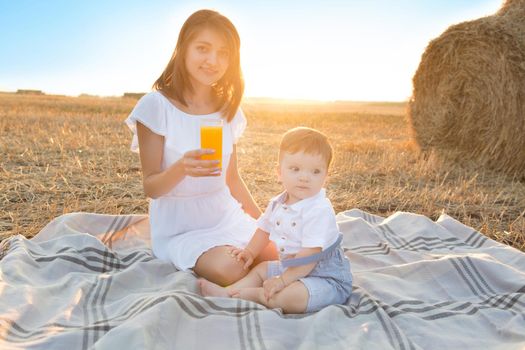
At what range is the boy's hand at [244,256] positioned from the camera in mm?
2312

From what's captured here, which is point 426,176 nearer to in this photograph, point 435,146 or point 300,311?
point 435,146

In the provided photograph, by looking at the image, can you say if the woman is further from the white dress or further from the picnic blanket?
the picnic blanket

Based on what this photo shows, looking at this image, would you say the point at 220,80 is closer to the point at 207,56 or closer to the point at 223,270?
the point at 207,56

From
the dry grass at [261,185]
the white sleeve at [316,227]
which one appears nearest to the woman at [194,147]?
the white sleeve at [316,227]

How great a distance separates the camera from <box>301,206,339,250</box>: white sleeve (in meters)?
2.01

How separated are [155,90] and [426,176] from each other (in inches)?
133

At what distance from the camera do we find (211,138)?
2.16m

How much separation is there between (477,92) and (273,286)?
4694 millimetres

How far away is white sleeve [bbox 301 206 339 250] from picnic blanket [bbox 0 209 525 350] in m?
0.27

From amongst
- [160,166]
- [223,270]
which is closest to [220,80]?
[160,166]

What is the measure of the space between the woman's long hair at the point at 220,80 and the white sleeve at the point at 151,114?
11 cm

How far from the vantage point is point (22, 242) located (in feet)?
8.48

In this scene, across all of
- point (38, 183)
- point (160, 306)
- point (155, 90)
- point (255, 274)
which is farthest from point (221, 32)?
point (38, 183)

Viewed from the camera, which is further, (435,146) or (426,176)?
(435,146)
